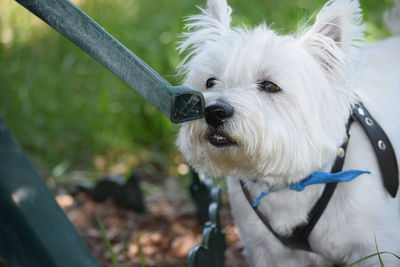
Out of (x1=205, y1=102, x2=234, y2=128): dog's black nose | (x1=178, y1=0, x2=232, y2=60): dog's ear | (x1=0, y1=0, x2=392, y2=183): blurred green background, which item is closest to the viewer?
(x1=205, y1=102, x2=234, y2=128): dog's black nose

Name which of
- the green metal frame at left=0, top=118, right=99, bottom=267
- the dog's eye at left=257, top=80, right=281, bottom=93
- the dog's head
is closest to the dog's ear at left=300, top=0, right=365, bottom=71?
Answer: the dog's head

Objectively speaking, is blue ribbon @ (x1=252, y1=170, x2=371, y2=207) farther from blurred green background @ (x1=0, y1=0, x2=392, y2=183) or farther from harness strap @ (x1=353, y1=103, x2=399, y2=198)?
blurred green background @ (x1=0, y1=0, x2=392, y2=183)

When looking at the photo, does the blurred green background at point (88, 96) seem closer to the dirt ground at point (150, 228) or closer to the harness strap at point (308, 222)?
the dirt ground at point (150, 228)

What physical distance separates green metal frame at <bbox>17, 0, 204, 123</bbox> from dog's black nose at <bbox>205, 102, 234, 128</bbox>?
499 millimetres

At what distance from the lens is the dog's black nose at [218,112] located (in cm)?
211

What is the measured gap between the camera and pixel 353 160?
2.47 m

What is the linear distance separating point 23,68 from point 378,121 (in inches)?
142

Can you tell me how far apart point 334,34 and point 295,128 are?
0.44 m

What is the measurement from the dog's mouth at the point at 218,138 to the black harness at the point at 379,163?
53 centimetres

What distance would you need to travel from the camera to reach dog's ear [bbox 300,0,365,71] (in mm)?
2283

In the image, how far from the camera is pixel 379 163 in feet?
8.04

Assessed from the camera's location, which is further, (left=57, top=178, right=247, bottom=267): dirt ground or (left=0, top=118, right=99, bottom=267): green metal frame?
(left=57, top=178, right=247, bottom=267): dirt ground

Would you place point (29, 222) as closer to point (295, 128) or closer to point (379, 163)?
point (295, 128)

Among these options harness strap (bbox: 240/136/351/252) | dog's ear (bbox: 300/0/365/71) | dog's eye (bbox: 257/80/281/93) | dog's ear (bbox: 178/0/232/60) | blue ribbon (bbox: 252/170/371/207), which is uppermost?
dog's ear (bbox: 178/0/232/60)
